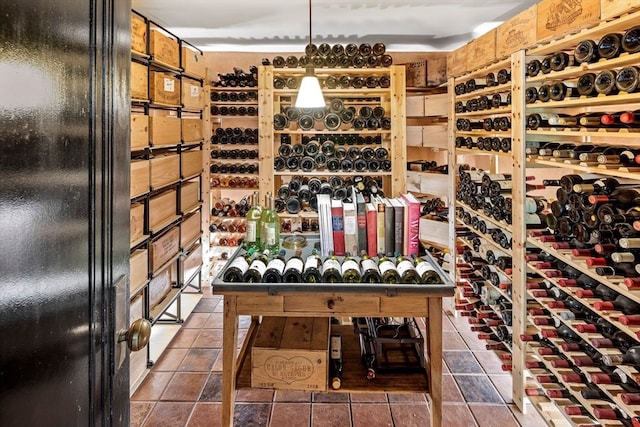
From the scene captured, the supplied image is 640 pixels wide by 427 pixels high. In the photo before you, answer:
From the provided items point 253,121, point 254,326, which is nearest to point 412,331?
point 254,326

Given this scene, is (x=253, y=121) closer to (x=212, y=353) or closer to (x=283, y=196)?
(x=283, y=196)

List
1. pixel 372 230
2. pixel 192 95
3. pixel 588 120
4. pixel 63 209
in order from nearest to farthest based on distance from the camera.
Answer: pixel 63 209 < pixel 588 120 < pixel 372 230 < pixel 192 95

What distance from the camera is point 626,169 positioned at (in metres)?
1.97

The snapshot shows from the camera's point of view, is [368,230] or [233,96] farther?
[233,96]

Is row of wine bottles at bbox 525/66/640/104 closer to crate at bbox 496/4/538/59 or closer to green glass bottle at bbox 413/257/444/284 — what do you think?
crate at bbox 496/4/538/59

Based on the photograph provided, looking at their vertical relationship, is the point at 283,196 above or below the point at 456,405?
above

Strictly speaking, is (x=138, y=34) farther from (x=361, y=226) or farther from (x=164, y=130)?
(x=361, y=226)

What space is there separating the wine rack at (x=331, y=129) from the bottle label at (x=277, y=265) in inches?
85.2

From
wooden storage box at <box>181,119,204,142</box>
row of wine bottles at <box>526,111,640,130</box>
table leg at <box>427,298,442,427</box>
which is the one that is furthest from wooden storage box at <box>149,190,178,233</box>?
row of wine bottles at <box>526,111,640,130</box>

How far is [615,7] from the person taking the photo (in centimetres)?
197

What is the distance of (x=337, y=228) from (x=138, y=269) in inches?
55.9

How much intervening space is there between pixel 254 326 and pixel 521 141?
6.88ft

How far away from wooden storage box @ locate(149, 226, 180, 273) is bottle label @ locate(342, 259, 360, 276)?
1692 millimetres

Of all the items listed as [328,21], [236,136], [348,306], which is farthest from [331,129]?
[348,306]
